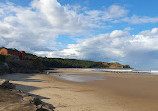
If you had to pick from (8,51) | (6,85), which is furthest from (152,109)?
(8,51)

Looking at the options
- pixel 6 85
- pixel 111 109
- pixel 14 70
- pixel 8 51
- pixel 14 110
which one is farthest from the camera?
pixel 8 51

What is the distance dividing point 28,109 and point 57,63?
170 m

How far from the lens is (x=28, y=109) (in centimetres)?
634

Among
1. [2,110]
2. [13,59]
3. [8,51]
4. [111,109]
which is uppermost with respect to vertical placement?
[8,51]

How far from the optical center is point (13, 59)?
174 feet

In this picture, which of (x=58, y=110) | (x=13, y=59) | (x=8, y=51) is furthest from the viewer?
(x=8, y=51)

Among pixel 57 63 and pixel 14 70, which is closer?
pixel 14 70

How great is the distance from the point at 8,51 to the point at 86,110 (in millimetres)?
71324

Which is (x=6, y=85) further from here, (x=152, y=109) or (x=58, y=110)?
(x=152, y=109)

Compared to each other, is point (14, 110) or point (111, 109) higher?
point (14, 110)

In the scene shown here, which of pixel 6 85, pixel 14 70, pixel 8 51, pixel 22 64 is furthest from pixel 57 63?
pixel 6 85

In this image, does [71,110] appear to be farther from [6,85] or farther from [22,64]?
[22,64]

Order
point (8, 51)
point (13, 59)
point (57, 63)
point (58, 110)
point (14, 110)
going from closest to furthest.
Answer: point (14, 110)
point (58, 110)
point (13, 59)
point (8, 51)
point (57, 63)

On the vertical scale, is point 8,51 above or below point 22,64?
above
